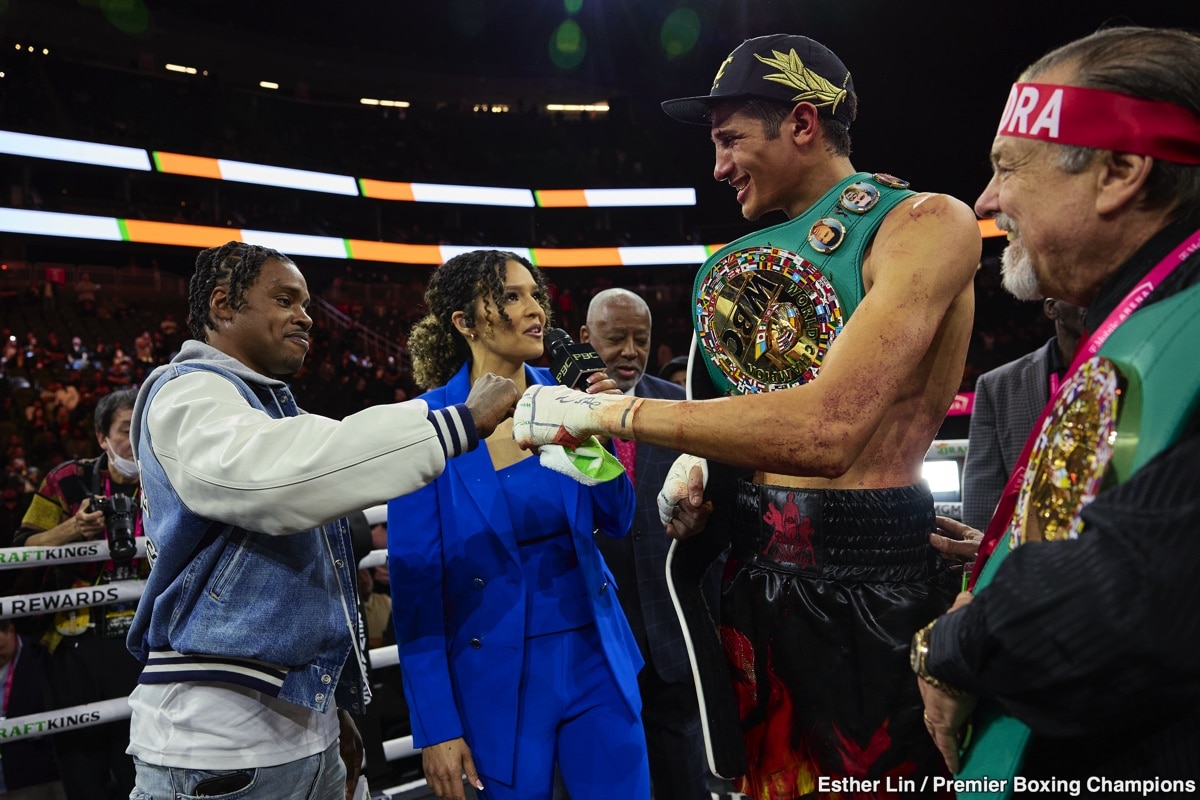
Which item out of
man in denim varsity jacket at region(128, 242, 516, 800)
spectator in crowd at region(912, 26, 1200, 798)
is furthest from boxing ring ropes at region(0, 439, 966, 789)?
spectator in crowd at region(912, 26, 1200, 798)

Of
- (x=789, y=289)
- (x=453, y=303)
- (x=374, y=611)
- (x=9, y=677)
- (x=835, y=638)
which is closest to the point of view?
(x=835, y=638)

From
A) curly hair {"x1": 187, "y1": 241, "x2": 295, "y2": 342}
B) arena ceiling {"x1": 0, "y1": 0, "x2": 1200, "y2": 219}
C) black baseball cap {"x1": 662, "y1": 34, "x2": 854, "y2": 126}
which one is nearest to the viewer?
black baseball cap {"x1": 662, "y1": 34, "x2": 854, "y2": 126}

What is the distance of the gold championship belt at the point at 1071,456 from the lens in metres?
0.81

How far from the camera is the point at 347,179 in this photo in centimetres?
1711

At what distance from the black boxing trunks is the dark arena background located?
990cm

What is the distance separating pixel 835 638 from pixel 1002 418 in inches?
80.8

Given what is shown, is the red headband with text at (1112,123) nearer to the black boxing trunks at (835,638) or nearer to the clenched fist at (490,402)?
the black boxing trunks at (835,638)

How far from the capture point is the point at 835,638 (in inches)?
56.0

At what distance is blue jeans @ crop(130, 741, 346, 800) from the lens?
168 cm

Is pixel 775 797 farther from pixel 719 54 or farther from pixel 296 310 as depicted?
pixel 719 54

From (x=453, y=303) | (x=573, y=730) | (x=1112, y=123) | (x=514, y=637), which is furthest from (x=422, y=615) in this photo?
(x=1112, y=123)

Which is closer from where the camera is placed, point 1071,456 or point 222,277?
point 1071,456

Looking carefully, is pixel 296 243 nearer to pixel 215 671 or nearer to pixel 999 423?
pixel 999 423

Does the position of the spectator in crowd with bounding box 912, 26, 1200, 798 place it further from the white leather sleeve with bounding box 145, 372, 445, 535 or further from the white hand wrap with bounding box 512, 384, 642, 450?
the white leather sleeve with bounding box 145, 372, 445, 535
